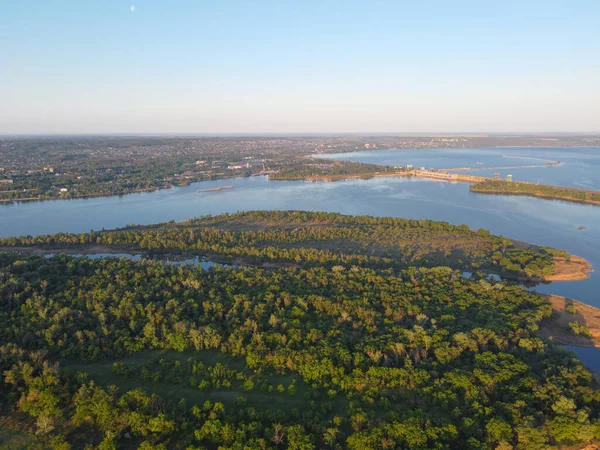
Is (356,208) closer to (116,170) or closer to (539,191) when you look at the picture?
(539,191)

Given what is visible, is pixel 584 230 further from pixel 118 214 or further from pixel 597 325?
pixel 118 214

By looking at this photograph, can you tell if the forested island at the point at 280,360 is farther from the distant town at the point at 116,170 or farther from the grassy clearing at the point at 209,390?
the distant town at the point at 116,170

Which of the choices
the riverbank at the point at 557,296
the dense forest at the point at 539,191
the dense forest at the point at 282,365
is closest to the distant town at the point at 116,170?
the dense forest at the point at 539,191

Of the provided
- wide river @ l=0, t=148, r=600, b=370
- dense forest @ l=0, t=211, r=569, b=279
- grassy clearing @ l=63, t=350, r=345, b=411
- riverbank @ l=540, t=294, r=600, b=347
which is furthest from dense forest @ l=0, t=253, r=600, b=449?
wide river @ l=0, t=148, r=600, b=370

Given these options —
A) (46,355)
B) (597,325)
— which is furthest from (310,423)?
(597,325)

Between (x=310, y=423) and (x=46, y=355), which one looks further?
(x=46, y=355)

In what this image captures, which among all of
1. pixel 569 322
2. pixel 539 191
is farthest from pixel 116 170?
pixel 569 322

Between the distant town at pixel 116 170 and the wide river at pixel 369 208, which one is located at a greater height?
the distant town at pixel 116 170

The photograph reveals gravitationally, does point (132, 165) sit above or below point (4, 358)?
above
